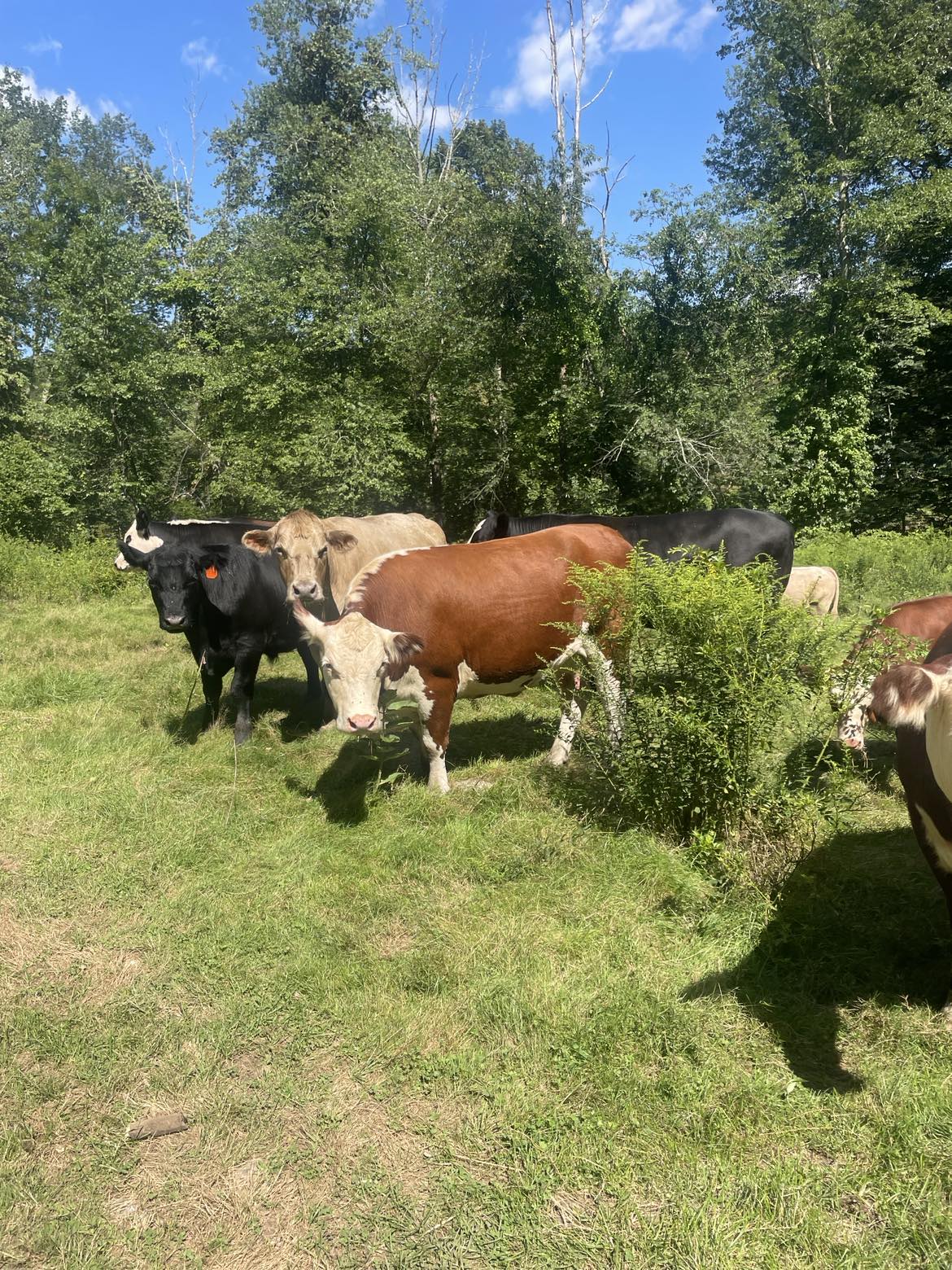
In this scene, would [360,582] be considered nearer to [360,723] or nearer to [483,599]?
[483,599]

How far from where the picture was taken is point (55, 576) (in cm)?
1362

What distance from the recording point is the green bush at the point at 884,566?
10047 mm

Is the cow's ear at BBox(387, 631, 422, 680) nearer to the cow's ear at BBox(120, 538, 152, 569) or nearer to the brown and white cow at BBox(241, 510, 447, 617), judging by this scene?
the brown and white cow at BBox(241, 510, 447, 617)

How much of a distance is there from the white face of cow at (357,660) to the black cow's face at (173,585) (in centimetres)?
201

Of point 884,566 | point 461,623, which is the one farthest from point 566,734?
point 884,566

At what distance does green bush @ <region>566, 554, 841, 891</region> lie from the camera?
3.97 meters

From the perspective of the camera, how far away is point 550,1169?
2471 mm

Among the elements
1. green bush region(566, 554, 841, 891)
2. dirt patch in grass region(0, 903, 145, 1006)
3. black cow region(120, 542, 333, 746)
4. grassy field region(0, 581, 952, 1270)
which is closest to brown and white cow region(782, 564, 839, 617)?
grassy field region(0, 581, 952, 1270)

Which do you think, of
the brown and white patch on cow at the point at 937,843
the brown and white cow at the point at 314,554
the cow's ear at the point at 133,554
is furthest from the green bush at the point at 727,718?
the cow's ear at the point at 133,554

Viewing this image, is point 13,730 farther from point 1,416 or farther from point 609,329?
point 1,416

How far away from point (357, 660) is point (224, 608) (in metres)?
2.61

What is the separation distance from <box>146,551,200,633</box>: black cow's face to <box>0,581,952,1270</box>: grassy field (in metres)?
1.72

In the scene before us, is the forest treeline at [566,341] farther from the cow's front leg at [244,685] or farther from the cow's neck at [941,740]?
the cow's neck at [941,740]

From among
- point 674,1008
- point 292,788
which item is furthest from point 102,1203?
point 292,788
